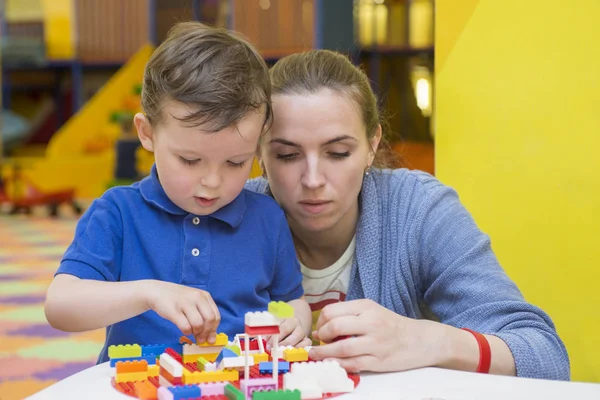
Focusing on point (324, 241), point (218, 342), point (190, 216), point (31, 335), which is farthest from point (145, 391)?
point (31, 335)

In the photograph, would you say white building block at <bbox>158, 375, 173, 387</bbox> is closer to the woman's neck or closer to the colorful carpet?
the woman's neck

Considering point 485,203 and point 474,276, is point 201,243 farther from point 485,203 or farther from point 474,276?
point 485,203

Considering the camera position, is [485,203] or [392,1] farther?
[392,1]

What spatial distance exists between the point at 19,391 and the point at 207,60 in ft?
4.13

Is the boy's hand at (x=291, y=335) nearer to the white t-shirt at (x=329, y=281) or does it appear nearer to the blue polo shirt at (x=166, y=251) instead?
the blue polo shirt at (x=166, y=251)

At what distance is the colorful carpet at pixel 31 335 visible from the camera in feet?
6.94

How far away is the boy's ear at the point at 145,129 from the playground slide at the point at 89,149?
5549 millimetres

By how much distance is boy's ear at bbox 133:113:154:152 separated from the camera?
1.12 meters

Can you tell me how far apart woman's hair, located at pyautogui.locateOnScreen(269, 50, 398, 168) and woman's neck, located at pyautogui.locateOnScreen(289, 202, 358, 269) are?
0.51 feet

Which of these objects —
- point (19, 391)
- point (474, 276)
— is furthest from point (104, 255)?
point (19, 391)

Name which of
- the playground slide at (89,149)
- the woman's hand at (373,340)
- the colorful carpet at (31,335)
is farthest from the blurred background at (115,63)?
the woman's hand at (373,340)

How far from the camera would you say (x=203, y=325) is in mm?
865

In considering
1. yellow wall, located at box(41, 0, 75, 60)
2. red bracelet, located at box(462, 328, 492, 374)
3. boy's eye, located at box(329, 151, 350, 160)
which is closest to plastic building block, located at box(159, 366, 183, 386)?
red bracelet, located at box(462, 328, 492, 374)

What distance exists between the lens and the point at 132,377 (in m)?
0.82
